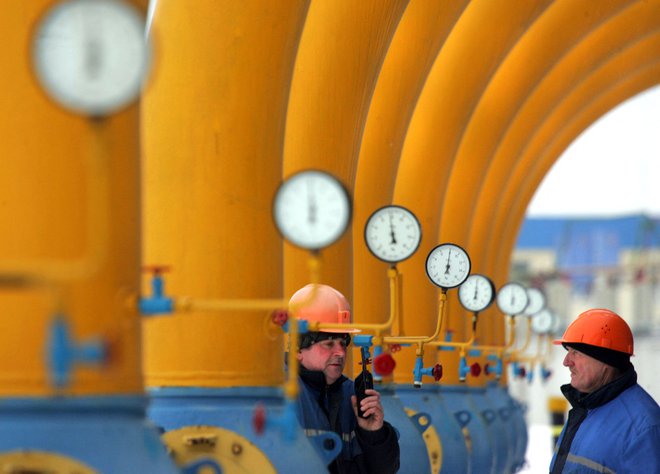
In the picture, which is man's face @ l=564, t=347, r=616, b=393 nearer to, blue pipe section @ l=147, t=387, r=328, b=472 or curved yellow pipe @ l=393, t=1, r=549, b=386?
blue pipe section @ l=147, t=387, r=328, b=472

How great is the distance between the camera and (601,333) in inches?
278

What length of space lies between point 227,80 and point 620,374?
2.41 metres

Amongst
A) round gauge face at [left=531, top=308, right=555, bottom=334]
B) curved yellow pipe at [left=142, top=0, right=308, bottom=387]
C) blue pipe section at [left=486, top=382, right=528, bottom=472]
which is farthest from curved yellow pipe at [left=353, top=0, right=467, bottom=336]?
round gauge face at [left=531, top=308, right=555, bottom=334]

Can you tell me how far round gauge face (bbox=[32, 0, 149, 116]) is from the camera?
344cm

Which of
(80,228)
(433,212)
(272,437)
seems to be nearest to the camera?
(80,228)

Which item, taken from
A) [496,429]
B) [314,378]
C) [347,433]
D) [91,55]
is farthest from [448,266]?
[496,429]

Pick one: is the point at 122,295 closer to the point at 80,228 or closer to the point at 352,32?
the point at 80,228

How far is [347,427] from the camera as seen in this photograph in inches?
273

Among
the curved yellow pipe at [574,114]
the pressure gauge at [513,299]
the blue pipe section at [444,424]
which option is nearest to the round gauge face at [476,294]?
the blue pipe section at [444,424]

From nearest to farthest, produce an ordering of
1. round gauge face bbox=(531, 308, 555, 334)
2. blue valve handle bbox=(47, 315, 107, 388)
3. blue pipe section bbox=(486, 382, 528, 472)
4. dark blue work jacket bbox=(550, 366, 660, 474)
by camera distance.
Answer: blue valve handle bbox=(47, 315, 107, 388) → dark blue work jacket bbox=(550, 366, 660, 474) → blue pipe section bbox=(486, 382, 528, 472) → round gauge face bbox=(531, 308, 555, 334)

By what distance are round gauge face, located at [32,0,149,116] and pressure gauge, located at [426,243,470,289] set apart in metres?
5.20

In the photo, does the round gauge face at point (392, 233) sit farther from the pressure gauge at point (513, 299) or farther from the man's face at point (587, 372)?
the pressure gauge at point (513, 299)

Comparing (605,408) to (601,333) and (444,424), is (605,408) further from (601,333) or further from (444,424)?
(444,424)

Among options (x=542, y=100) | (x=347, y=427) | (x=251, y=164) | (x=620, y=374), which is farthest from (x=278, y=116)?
(x=542, y=100)
